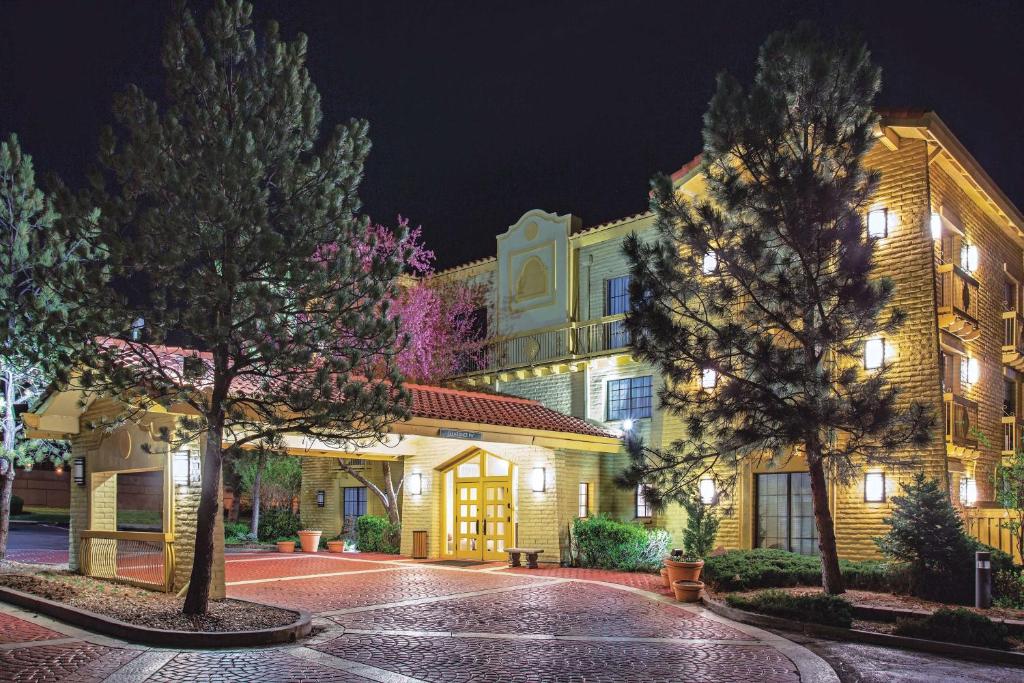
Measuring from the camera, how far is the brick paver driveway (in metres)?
8.42

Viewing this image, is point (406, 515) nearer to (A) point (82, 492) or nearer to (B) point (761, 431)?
(A) point (82, 492)

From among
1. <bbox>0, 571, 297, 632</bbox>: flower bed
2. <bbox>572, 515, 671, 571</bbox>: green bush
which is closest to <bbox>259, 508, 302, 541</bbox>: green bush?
<bbox>572, 515, 671, 571</bbox>: green bush

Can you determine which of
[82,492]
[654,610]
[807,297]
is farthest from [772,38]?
[82,492]

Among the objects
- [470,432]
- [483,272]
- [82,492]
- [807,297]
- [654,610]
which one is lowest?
[654,610]

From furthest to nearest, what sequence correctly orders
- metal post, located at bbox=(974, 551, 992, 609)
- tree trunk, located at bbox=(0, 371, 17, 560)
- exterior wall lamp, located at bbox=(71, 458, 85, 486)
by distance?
tree trunk, located at bbox=(0, 371, 17, 560)
exterior wall lamp, located at bbox=(71, 458, 85, 486)
metal post, located at bbox=(974, 551, 992, 609)

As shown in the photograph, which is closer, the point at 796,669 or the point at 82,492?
the point at 796,669

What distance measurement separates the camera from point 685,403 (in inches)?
527

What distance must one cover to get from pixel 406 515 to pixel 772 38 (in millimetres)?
15046

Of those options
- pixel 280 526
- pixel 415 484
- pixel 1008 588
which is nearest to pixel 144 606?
pixel 415 484

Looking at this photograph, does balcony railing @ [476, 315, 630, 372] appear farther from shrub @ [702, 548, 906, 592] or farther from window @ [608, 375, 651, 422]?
shrub @ [702, 548, 906, 592]

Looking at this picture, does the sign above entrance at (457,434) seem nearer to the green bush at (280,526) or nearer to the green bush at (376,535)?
the green bush at (376,535)

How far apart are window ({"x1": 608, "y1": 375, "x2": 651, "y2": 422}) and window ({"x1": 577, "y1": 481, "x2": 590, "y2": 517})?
2.24 metres

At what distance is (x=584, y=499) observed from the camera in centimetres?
2181

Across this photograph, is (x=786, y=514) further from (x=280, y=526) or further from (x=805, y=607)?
(x=280, y=526)
